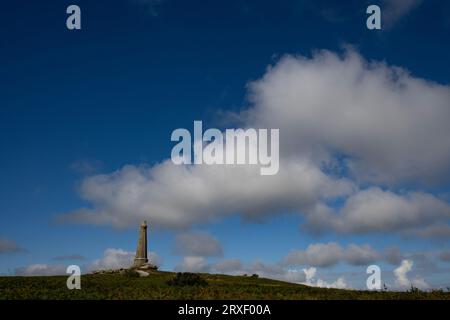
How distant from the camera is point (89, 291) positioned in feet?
89.5

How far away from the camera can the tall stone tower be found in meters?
54.2

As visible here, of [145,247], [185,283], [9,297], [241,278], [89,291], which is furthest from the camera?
[145,247]

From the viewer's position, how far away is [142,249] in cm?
5497

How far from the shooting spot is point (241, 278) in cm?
4459

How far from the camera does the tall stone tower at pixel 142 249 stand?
54219 mm
